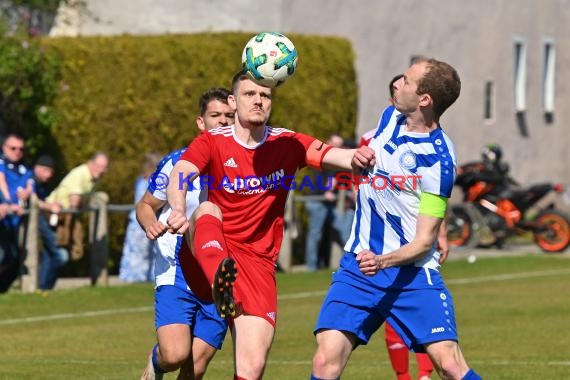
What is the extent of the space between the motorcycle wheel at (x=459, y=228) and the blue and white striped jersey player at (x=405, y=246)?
59.4 ft

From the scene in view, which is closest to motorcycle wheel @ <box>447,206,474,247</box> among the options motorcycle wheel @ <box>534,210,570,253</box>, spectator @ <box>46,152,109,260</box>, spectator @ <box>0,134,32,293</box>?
motorcycle wheel @ <box>534,210,570,253</box>

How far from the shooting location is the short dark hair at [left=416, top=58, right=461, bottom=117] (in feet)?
28.4

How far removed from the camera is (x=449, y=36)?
32.8m

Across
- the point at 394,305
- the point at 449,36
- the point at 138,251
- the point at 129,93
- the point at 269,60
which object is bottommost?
the point at 138,251

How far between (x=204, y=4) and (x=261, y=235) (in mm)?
18752

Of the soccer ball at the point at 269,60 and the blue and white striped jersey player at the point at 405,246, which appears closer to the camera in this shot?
the blue and white striped jersey player at the point at 405,246

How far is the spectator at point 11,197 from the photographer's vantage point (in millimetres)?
17922

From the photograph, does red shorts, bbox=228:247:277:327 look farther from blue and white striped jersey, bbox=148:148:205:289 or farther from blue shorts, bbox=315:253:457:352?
blue and white striped jersey, bbox=148:148:205:289

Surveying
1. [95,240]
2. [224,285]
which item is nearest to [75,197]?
[95,240]

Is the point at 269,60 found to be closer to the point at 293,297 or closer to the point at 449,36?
the point at 293,297

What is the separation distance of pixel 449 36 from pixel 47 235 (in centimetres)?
1601

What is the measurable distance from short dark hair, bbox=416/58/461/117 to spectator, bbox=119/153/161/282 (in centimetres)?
1151

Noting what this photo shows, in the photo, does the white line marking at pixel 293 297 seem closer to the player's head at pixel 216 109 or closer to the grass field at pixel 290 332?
the grass field at pixel 290 332

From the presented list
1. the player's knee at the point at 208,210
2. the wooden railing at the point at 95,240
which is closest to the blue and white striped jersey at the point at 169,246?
the player's knee at the point at 208,210
